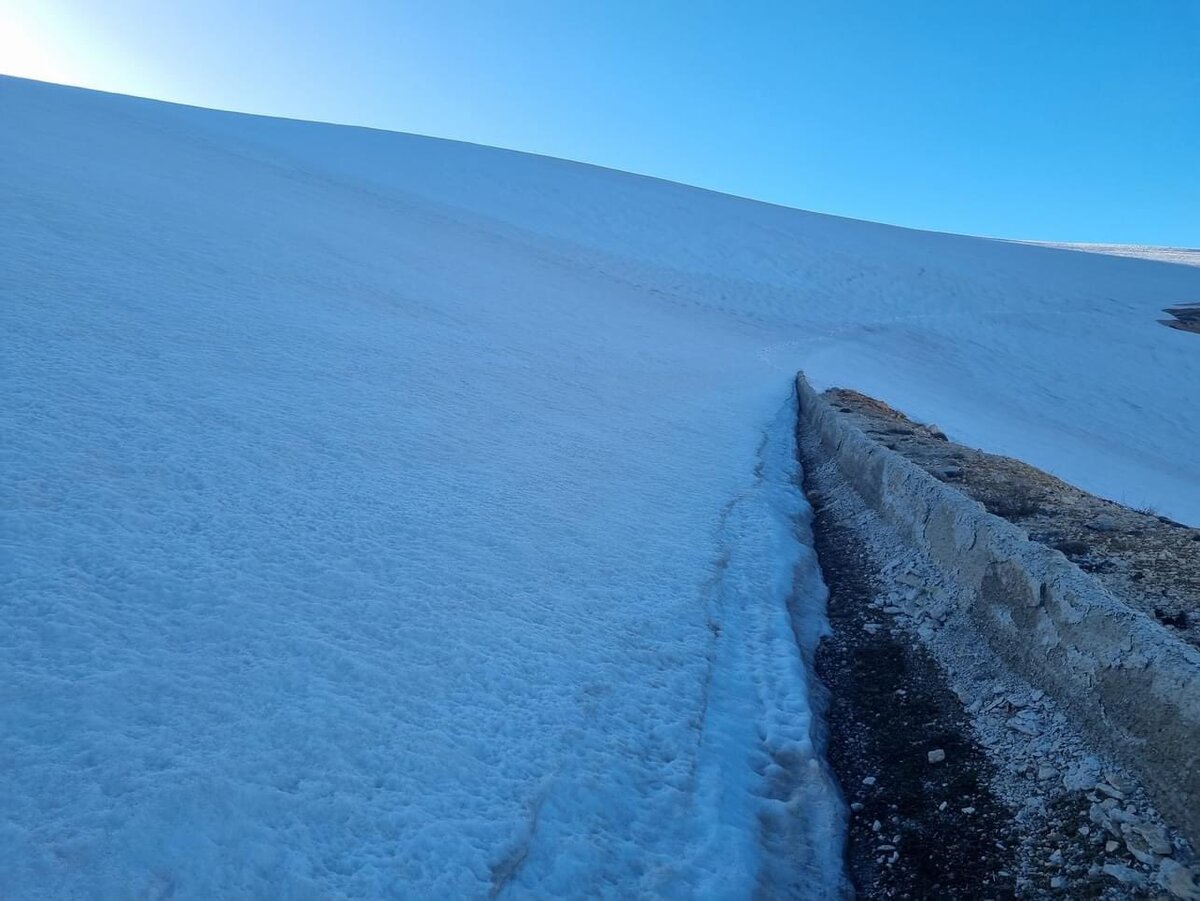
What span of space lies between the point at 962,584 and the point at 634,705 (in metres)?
2.04

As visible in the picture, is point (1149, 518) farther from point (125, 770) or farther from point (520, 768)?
point (125, 770)

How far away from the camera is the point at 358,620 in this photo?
3.29 metres

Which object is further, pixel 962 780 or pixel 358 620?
pixel 358 620

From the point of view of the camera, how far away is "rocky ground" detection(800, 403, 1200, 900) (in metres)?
2.43

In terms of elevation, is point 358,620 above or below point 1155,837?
below

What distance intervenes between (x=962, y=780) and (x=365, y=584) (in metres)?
2.65

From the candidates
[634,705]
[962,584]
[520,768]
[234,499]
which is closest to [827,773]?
[634,705]

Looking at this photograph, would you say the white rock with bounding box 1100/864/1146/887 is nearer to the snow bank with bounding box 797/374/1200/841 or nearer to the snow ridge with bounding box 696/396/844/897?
the snow bank with bounding box 797/374/1200/841

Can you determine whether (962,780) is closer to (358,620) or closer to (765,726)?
(765,726)

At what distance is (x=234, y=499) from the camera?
3982 millimetres

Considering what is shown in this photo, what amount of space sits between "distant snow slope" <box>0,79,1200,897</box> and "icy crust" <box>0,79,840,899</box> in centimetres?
2

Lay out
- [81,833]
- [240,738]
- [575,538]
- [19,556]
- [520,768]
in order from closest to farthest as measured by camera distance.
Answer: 1. [81,833]
2. [240,738]
3. [520,768]
4. [19,556]
5. [575,538]

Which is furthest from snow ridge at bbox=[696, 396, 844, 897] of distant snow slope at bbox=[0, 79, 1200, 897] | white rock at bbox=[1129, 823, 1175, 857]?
white rock at bbox=[1129, 823, 1175, 857]

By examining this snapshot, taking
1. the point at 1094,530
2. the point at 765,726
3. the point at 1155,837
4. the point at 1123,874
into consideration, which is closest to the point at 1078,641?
the point at 1155,837
